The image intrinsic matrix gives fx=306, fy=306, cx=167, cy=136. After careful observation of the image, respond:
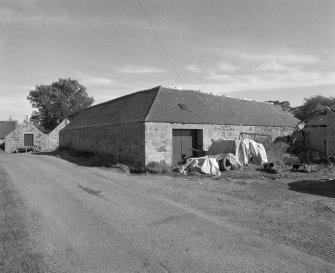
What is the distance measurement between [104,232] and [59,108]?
59238mm

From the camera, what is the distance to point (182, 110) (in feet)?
62.2

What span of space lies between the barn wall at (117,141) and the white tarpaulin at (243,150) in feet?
14.6

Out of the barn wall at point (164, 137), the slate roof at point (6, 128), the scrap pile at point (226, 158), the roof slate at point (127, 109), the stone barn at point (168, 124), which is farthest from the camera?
the slate roof at point (6, 128)

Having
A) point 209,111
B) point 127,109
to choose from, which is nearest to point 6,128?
point 127,109

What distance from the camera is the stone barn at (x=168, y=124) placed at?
16.8 m

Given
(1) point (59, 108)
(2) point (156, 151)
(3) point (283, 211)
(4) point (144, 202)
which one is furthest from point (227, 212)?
(1) point (59, 108)

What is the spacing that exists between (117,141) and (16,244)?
46.4ft

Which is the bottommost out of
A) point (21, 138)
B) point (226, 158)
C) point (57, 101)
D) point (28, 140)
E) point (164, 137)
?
point (226, 158)

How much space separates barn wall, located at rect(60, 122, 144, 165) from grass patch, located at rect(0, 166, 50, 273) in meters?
9.03

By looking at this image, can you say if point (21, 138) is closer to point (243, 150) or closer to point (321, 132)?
point (243, 150)

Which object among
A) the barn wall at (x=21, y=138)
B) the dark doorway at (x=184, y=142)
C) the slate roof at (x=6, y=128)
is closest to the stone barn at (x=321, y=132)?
the dark doorway at (x=184, y=142)

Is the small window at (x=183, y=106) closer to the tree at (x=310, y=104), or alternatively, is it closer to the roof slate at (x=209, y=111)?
the roof slate at (x=209, y=111)

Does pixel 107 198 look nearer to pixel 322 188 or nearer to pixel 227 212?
pixel 227 212

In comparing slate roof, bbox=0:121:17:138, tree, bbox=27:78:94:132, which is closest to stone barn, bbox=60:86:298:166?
slate roof, bbox=0:121:17:138
